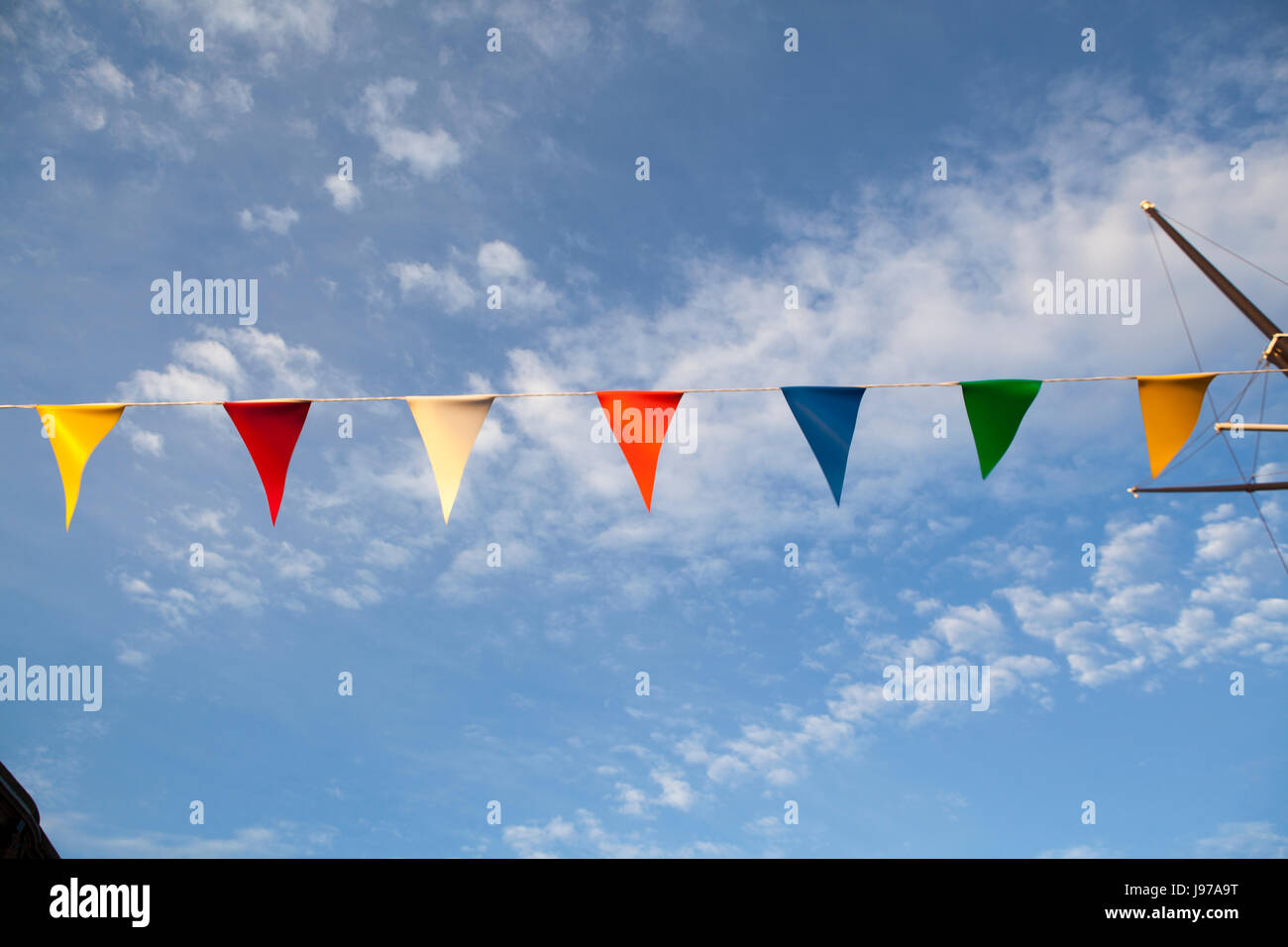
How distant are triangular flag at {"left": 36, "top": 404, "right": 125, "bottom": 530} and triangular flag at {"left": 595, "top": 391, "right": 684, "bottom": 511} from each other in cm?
441

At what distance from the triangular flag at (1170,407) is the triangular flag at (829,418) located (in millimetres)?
2516

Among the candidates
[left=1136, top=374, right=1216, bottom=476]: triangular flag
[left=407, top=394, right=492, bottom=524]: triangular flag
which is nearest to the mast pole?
[left=1136, top=374, right=1216, bottom=476]: triangular flag

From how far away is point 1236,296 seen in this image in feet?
37.1

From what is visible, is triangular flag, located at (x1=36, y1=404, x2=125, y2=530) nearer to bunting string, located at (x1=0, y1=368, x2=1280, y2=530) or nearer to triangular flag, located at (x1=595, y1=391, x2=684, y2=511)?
bunting string, located at (x1=0, y1=368, x2=1280, y2=530)

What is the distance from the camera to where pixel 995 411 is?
22.1 feet

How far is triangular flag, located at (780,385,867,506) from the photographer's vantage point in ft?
22.2

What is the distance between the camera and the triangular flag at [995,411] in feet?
21.8

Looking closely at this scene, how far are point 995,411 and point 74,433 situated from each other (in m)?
8.18

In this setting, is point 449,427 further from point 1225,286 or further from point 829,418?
point 1225,286

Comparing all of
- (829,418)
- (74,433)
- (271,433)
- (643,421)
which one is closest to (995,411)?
(829,418)

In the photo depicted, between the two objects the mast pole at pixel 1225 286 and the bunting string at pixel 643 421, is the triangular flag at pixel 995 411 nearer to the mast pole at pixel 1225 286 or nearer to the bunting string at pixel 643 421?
the bunting string at pixel 643 421
